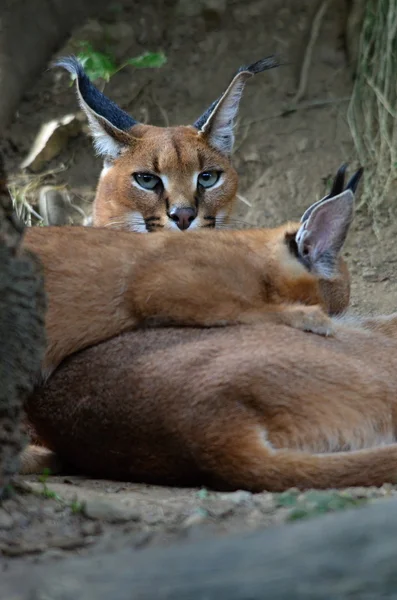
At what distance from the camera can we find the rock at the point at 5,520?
3570 mm

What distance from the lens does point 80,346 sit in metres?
4.94

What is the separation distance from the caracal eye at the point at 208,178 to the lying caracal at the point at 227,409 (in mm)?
2800

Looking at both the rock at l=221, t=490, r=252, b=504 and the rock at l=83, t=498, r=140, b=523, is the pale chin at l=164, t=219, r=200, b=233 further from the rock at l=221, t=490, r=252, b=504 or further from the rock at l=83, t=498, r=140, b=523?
the rock at l=83, t=498, r=140, b=523

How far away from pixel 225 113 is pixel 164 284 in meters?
3.17

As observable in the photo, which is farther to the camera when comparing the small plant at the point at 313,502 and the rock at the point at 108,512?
the rock at the point at 108,512

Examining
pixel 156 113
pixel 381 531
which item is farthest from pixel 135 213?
pixel 381 531

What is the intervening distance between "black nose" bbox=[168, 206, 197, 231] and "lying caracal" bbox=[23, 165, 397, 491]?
2240mm

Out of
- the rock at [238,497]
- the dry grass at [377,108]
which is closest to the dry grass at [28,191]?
the dry grass at [377,108]

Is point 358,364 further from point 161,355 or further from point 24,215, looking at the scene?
point 24,215

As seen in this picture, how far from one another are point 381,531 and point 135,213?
5386 millimetres

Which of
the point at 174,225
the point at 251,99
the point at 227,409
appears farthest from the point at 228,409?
the point at 251,99

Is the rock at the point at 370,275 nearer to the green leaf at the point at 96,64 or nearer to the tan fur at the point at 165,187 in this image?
the tan fur at the point at 165,187

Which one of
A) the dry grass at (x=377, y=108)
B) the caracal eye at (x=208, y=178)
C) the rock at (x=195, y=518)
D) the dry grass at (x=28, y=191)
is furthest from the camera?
the dry grass at (x=377, y=108)

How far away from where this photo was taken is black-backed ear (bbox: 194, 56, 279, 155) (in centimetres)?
786
